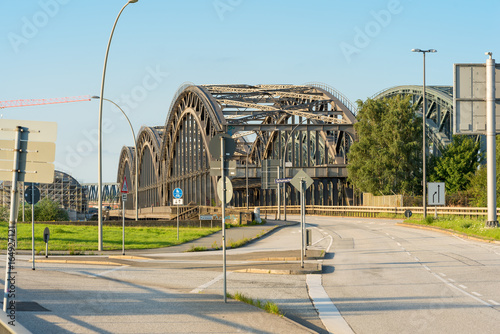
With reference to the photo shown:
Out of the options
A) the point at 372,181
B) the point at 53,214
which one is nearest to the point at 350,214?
the point at 372,181

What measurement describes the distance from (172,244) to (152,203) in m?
99.3

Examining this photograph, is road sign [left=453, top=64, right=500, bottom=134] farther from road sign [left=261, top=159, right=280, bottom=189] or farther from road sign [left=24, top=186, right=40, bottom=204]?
road sign [left=261, top=159, right=280, bottom=189]

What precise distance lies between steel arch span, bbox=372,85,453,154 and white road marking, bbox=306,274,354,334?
63181mm

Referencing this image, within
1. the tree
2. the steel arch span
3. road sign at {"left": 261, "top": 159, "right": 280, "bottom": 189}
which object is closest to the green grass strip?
road sign at {"left": 261, "top": 159, "right": 280, "bottom": 189}

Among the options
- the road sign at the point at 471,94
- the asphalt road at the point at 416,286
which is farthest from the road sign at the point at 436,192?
the asphalt road at the point at 416,286

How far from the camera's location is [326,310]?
1164cm

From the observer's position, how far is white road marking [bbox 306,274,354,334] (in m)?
10.0

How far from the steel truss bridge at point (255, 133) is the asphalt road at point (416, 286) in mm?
42485

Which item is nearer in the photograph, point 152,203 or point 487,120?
point 487,120

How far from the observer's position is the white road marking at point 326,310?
1001cm

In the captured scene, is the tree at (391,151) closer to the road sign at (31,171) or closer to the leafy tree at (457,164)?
the leafy tree at (457,164)

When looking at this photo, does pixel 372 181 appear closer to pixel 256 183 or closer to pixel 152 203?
pixel 256 183

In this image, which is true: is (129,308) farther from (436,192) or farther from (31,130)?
(436,192)

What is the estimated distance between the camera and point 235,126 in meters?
74.8
